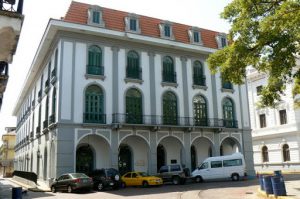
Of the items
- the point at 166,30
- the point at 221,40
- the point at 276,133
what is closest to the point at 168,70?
the point at 166,30

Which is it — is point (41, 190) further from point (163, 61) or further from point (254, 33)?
point (254, 33)

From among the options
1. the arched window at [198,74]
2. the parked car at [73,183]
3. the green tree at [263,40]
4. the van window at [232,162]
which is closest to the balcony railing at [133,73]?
the arched window at [198,74]

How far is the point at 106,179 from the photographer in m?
22.2

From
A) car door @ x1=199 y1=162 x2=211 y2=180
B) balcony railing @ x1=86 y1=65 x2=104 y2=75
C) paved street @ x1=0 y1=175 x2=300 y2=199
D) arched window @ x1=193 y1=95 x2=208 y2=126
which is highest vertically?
balcony railing @ x1=86 y1=65 x2=104 y2=75

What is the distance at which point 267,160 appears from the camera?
4116 centimetres

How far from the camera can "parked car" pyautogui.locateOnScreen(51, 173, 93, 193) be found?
20.8 metres

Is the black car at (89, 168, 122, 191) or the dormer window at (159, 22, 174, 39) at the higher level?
the dormer window at (159, 22, 174, 39)

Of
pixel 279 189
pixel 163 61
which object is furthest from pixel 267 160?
pixel 279 189

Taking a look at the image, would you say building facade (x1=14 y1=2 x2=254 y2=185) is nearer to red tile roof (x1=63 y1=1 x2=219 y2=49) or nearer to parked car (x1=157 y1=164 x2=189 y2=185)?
red tile roof (x1=63 y1=1 x2=219 y2=49)

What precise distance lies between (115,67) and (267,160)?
80.1ft

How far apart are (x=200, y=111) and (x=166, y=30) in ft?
26.6

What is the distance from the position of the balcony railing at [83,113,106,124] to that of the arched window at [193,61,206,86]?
9.97m

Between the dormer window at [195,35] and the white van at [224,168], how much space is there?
1150 cm

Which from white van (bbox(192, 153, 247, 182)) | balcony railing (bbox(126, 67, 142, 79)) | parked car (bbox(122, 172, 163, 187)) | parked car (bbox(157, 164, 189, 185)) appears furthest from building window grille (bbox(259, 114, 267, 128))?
parked car (bbox(122, 172, 163, 187))
